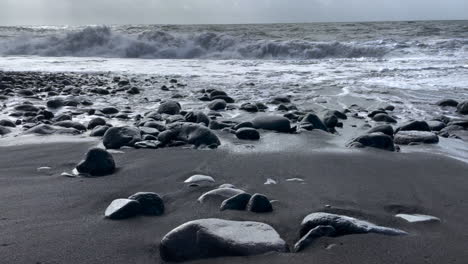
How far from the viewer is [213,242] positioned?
147 cm

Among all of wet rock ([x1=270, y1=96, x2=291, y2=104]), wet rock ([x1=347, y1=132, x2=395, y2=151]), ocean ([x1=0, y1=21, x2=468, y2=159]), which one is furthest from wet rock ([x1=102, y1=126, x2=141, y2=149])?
wet rock ([x1=270, y1=96, x2=291, y2=104])

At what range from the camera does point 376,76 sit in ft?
28.9

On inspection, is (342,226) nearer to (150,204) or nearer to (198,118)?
(150,204)

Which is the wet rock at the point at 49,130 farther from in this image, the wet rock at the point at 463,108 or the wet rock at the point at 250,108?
the wet rock at the point at 463,108

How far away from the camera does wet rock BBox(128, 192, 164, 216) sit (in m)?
1.86

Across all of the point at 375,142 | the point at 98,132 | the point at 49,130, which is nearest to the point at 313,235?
the point at 375,142

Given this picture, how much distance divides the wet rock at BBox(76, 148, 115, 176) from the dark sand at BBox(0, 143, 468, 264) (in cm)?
7

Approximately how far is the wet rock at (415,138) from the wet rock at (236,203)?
2.01 metres

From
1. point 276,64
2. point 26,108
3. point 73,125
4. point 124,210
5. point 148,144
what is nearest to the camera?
point 124,210

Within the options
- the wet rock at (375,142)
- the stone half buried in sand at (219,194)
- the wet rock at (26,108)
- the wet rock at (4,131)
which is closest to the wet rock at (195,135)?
the wet rock at (375,142)

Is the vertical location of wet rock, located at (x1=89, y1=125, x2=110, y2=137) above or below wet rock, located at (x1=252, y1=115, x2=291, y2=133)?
below

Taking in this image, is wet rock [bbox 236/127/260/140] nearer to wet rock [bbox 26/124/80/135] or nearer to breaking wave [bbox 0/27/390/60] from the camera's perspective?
wet rock [bbox 26/124/80/135]

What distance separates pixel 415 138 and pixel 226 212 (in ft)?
7.31

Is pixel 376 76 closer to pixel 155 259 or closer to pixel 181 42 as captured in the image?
pixel 155 259
